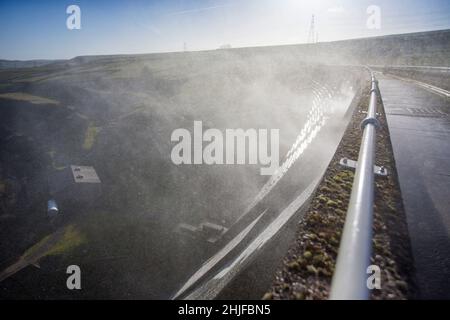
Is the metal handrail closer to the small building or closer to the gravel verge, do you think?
the gravel verge

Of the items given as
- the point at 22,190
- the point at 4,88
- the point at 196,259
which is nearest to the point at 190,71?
the point at 4,88

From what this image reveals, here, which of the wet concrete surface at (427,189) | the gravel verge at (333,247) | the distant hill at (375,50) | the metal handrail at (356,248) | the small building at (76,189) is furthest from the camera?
the distant hill at (375,50)

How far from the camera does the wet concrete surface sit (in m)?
2.08

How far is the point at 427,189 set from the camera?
11.1 feet

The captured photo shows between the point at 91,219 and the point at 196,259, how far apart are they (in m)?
9.11

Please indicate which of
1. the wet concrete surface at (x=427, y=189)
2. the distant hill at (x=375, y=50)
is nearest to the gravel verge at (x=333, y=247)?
the wet concrete surface at (x=427, y=189)

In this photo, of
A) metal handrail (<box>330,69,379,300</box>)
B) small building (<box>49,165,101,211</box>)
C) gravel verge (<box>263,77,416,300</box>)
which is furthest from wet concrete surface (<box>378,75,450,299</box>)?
small building (<box>49,165,101,211</box>)

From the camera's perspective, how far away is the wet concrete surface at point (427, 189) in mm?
2080

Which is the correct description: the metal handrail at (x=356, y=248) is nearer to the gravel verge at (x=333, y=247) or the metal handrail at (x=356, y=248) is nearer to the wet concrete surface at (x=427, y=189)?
the gravel verge at (x=333, y=247)

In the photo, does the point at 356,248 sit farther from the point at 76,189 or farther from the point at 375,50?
the point at 375,50

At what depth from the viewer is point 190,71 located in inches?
2960
